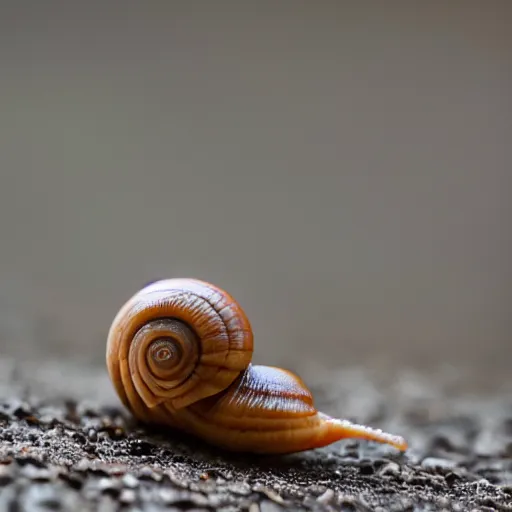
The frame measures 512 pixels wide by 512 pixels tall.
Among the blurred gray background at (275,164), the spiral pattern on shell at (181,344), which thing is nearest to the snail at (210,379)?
the spiral pattern on shell at (181,344)

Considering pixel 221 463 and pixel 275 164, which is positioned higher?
pixel 275 164

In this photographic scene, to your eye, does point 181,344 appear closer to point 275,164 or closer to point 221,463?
point 221,463

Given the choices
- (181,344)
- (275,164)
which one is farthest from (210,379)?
(275,164)

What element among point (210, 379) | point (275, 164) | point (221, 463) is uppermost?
point (275, 164)

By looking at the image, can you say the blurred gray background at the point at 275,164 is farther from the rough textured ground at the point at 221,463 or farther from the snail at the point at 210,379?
the snail at the point at 210,379

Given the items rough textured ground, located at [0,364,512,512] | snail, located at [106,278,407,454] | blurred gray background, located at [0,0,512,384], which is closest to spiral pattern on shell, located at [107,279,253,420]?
snail, located at [106,278,407,454]

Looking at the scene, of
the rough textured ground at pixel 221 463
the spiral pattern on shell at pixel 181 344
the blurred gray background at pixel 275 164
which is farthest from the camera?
the blurred gray background at pixel 275 164

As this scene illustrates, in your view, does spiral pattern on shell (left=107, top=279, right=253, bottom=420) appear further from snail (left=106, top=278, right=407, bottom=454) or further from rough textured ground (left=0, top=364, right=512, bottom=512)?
rough textured ground (left=0, top=364, right=512, bottom=512)
